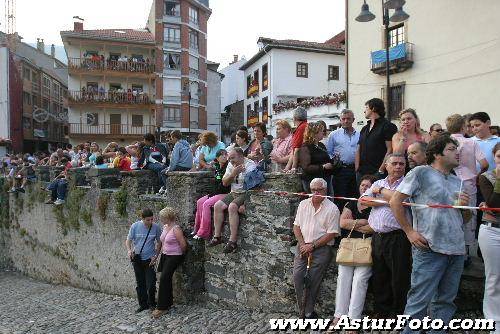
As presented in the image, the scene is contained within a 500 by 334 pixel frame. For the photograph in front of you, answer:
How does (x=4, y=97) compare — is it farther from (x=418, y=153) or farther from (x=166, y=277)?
(x=418, y=153)

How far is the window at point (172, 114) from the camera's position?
128 feet

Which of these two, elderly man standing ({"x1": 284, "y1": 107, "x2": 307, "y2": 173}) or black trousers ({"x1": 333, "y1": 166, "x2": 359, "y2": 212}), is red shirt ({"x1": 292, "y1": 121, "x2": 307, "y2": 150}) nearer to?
elderly man standing ({"x1": 284, "y1": 107, "x2": 307, "y2": 173})

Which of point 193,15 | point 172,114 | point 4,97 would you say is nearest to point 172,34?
point 193,15

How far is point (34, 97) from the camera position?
41.7m

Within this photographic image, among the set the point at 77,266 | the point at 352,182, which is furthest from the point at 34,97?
the point at 352,182

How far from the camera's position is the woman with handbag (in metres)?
4.94

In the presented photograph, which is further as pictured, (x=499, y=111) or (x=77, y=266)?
(x=499, y=111)

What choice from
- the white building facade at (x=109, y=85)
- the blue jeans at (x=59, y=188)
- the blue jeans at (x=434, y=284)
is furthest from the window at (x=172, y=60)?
the blue jeans at (x=434, y=284)

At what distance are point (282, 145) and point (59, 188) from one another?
8493 millimetres

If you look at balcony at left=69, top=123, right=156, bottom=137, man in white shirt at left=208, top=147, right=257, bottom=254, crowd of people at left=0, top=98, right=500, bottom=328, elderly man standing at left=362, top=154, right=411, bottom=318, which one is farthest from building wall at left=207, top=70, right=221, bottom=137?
elderly man standing at left=362, top=154, right=411, bottom=318

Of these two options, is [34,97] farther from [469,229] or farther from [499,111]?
[469,229]

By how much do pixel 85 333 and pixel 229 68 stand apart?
46.9 m

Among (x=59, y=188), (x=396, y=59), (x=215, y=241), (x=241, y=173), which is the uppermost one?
(x=396, y=59)

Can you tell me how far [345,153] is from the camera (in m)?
6.62
